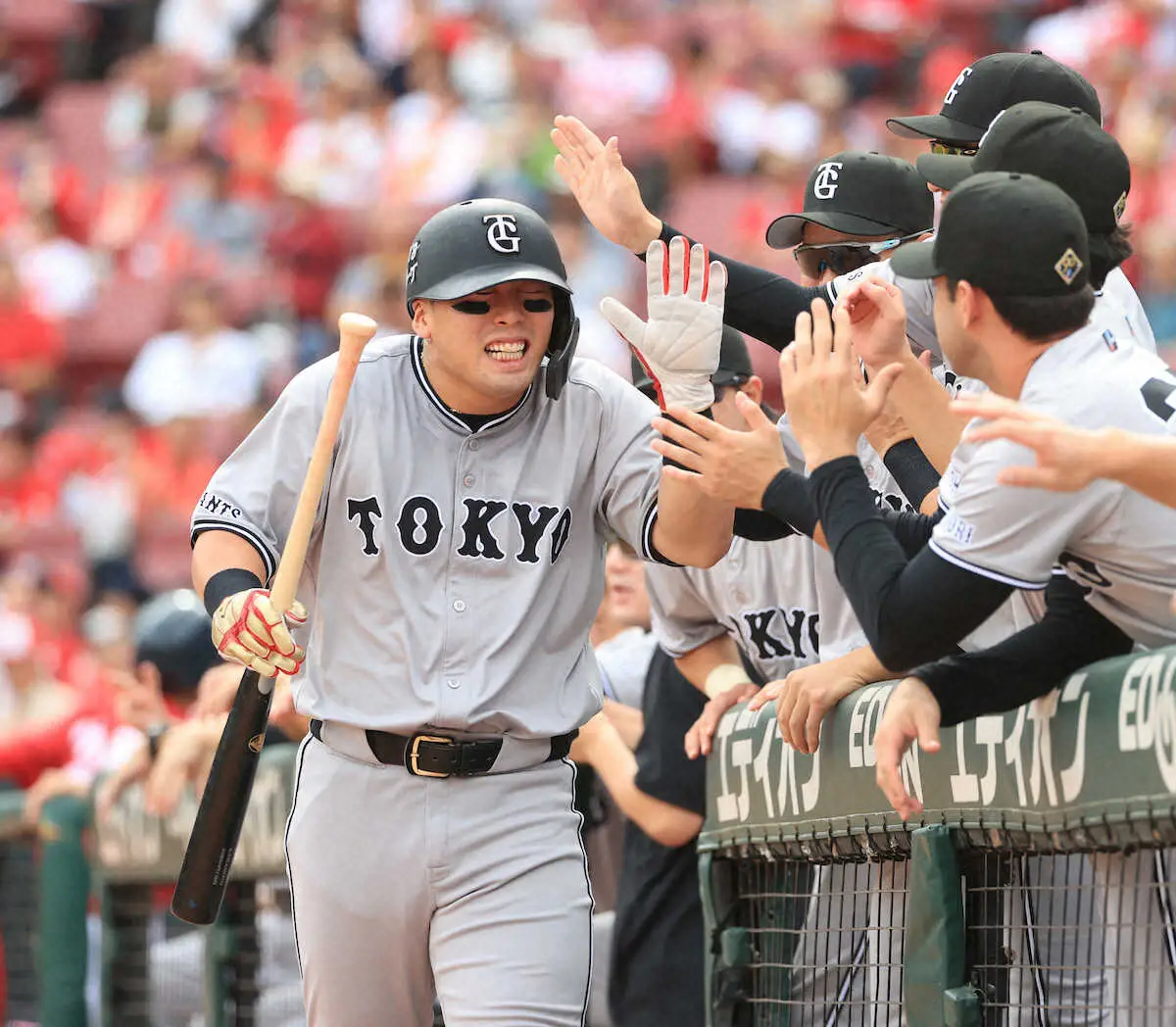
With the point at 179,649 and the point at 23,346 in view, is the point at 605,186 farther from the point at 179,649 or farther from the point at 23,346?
the point at 23,346

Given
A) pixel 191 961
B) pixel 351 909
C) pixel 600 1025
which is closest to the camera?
pixel 351 909

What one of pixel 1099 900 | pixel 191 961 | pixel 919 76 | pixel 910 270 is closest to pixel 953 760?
pixel 1099 900

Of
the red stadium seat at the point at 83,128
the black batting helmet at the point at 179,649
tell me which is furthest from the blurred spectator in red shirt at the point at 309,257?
the black batting helmet at the point at 179,649

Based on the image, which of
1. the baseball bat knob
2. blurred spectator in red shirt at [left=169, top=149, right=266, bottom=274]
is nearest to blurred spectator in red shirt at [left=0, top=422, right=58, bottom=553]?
blurred spectator in red shirt at [left=169, top=149, right=266, bottom=274]

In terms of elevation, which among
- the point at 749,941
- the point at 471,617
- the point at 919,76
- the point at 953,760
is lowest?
the point at 749,941

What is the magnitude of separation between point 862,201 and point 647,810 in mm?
1353

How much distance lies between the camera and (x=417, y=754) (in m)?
3.41

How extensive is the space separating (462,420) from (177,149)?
11.3 m

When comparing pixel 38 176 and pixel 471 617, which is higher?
pixel 38 176

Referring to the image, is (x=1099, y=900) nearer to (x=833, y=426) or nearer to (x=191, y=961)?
(x=833, y=426)

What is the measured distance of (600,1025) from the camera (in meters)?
5.12

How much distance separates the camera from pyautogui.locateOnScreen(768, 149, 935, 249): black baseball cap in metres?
3.91

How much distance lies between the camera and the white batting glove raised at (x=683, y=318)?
10.7 feet

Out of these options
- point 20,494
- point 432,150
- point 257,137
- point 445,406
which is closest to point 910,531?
point 445,406
